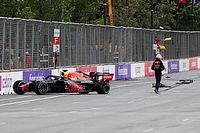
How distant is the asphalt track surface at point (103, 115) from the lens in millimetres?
15555

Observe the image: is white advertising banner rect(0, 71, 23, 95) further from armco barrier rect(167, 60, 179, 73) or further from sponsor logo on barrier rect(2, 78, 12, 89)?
armco barrier rect(167, 60, 179, 73)

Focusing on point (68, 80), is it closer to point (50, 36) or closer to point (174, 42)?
point (50, 36)

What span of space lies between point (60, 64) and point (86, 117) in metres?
21.1

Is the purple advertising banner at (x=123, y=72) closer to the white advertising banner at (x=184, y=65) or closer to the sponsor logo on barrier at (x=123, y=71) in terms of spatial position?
the sponsor logo on barrier at (x=123, y=71)

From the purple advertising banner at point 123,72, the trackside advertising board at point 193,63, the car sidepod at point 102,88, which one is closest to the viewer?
the car sidepod at point 102,88

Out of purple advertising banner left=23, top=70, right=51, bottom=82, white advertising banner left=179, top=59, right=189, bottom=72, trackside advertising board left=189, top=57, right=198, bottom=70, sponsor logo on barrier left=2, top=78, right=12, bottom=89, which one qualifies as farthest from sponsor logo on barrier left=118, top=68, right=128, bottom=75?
trackside advertising board left=189, top=57, right=198, bottom=70

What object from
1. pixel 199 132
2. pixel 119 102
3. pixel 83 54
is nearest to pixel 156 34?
pixel 83 54

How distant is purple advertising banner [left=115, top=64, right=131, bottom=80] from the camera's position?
1848 inches

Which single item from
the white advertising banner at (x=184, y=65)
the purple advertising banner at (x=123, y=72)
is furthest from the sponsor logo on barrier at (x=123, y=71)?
the white advertising banner at (x=184, y=65)

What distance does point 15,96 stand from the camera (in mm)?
29484

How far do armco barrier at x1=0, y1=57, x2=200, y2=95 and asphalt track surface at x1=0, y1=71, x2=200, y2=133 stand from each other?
3717 mm

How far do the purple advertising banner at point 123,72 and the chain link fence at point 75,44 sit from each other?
673mm

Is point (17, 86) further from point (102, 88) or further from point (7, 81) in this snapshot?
point (102, 88)

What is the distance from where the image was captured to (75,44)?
138ft
